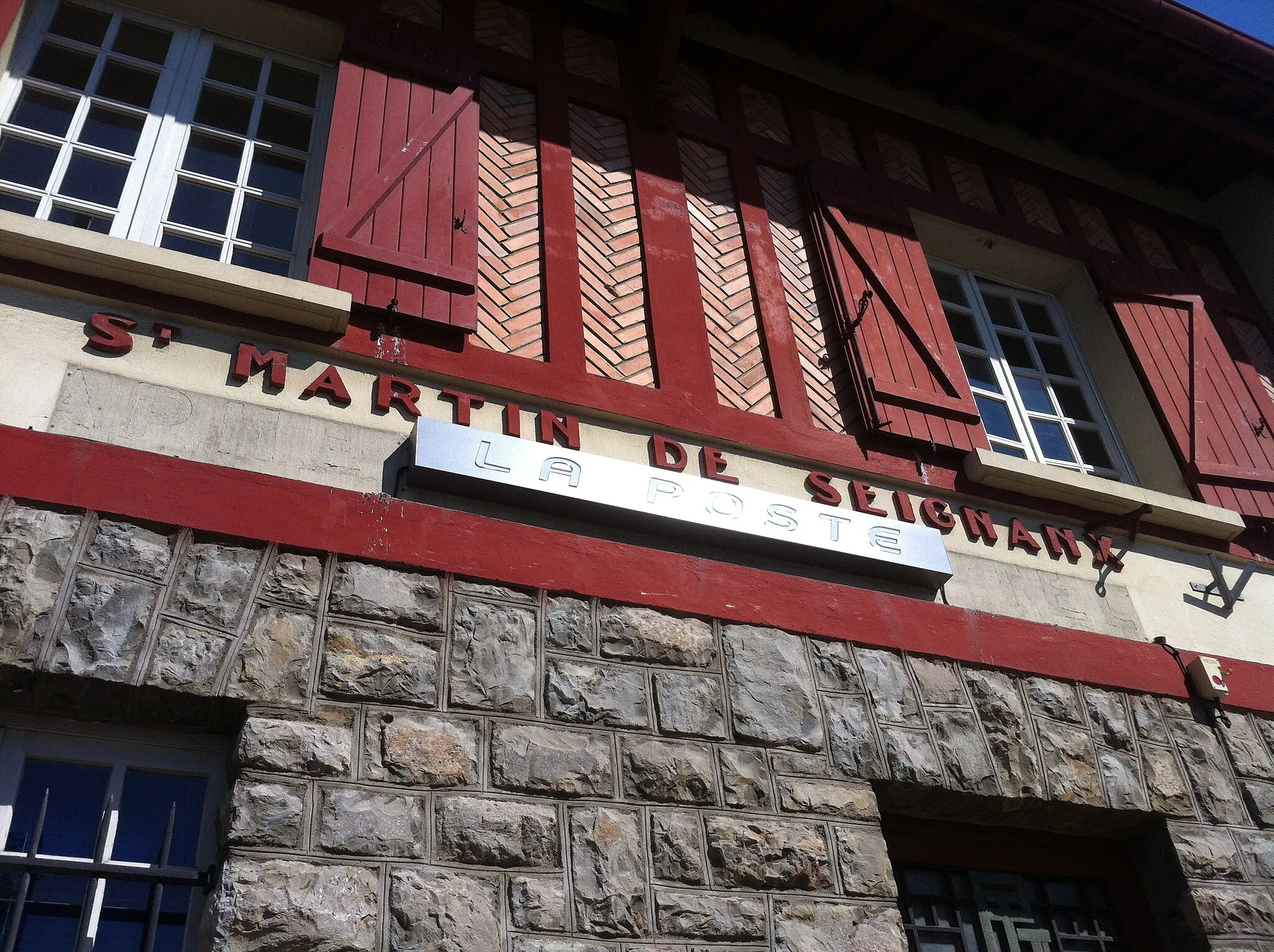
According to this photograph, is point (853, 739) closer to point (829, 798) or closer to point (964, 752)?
point (829, 798)

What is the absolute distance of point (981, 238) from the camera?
7406 millimetres

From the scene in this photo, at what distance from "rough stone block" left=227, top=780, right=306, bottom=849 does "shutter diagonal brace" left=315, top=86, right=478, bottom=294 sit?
2.37m

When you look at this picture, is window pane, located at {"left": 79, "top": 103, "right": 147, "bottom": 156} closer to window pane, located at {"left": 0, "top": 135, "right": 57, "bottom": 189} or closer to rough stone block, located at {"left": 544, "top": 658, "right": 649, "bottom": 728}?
window pane, located at {"left": 0, "top": 135, "right": 57, "bottom": 189}

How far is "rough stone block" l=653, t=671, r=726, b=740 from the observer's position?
4.11 metres

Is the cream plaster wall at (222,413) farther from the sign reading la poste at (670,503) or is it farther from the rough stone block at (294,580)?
the rough stone block at (294,580)

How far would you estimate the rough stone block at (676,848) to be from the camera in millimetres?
3762

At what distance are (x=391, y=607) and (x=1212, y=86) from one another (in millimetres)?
6928

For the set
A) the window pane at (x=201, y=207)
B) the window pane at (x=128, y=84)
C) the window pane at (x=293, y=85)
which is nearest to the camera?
the window pane at (x=201, y=207)

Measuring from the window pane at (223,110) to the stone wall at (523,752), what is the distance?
2889mm

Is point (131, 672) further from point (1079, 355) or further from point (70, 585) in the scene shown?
point (1079, 355)

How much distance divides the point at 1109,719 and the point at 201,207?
4.66m

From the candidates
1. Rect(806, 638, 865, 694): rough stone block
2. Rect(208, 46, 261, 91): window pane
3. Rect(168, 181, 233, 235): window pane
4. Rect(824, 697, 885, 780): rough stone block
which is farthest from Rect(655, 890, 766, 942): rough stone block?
Rect(208, 46, 261, 91): window pane

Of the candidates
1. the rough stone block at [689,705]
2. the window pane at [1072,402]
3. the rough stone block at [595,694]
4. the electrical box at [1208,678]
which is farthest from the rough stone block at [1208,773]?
the rough stone block at [595,694]

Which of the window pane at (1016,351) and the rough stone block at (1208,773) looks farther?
the window pane at (1016,351)
